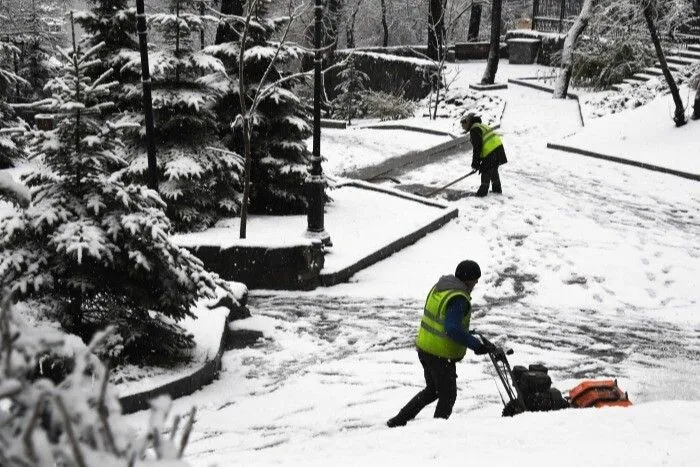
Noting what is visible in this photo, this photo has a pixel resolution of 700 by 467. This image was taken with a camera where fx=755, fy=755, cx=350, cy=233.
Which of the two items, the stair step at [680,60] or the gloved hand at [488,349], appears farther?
the stair step at [680,60]

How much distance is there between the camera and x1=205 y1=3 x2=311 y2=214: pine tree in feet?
42.0

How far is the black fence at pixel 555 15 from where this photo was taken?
4005 centimetres

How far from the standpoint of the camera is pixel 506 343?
8.60 m

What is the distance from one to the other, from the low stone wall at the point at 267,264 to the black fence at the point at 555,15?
1090 inches

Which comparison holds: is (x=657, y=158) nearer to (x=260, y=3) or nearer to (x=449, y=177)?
(x=449, y=177)

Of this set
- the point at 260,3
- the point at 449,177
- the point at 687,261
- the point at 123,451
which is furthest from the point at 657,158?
the point at 123,451

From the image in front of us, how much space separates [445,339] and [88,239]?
3.19 metres

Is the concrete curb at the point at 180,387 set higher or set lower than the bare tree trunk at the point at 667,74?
lower

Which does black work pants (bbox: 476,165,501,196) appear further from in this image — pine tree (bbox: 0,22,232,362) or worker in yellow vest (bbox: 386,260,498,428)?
worker in yellow vest (bbox: 386,260,498,428)

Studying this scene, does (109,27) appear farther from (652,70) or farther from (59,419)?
(652,70)

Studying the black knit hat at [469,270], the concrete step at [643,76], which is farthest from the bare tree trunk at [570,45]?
the black knit hat at [469,270]

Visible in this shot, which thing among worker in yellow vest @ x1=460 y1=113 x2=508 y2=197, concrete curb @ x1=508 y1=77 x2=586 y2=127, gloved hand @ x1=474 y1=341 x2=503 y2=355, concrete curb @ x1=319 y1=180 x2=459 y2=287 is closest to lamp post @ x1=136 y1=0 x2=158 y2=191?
concrete curb @ x1=319 y1=180 x2=459 y2=287

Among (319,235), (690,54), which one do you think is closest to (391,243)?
(319,235)

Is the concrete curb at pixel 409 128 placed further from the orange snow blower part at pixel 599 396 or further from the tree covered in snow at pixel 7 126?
the orange snow blower part at pixel 599 396
